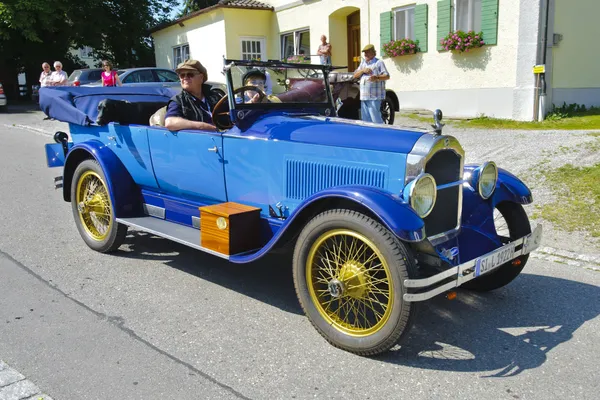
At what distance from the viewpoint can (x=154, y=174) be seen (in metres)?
4.90

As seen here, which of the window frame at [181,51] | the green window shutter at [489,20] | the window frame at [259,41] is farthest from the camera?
the window frame at [181,51]

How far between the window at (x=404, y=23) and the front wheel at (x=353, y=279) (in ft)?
38.3

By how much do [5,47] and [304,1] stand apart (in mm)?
17083

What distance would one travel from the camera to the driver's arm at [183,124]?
4.45 meters

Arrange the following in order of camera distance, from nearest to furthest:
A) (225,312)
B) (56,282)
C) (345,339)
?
(345,339) → (225,312) → (56,282)

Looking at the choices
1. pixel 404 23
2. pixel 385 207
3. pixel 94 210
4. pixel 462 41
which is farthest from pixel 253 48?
pixel 385 207

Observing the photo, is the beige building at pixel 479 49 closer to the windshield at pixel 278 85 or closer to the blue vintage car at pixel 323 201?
the windshield at pixel 278 85

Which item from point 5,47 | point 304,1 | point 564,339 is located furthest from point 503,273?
point 5,47

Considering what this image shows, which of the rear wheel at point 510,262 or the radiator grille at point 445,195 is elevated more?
the radiator grille at point 445,195

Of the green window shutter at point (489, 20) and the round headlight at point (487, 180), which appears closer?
the round headlight at point (487, 180)

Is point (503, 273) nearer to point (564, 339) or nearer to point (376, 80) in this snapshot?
point (564, 339)

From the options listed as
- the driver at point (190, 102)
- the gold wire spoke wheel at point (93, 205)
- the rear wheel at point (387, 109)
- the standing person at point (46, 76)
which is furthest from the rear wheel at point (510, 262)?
the standing person at point (46, 76)

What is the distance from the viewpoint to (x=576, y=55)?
12.1 metres

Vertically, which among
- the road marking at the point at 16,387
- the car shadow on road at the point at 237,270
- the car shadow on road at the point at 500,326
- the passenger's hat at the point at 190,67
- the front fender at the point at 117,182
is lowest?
the car shadow on road at the point at 500,326
